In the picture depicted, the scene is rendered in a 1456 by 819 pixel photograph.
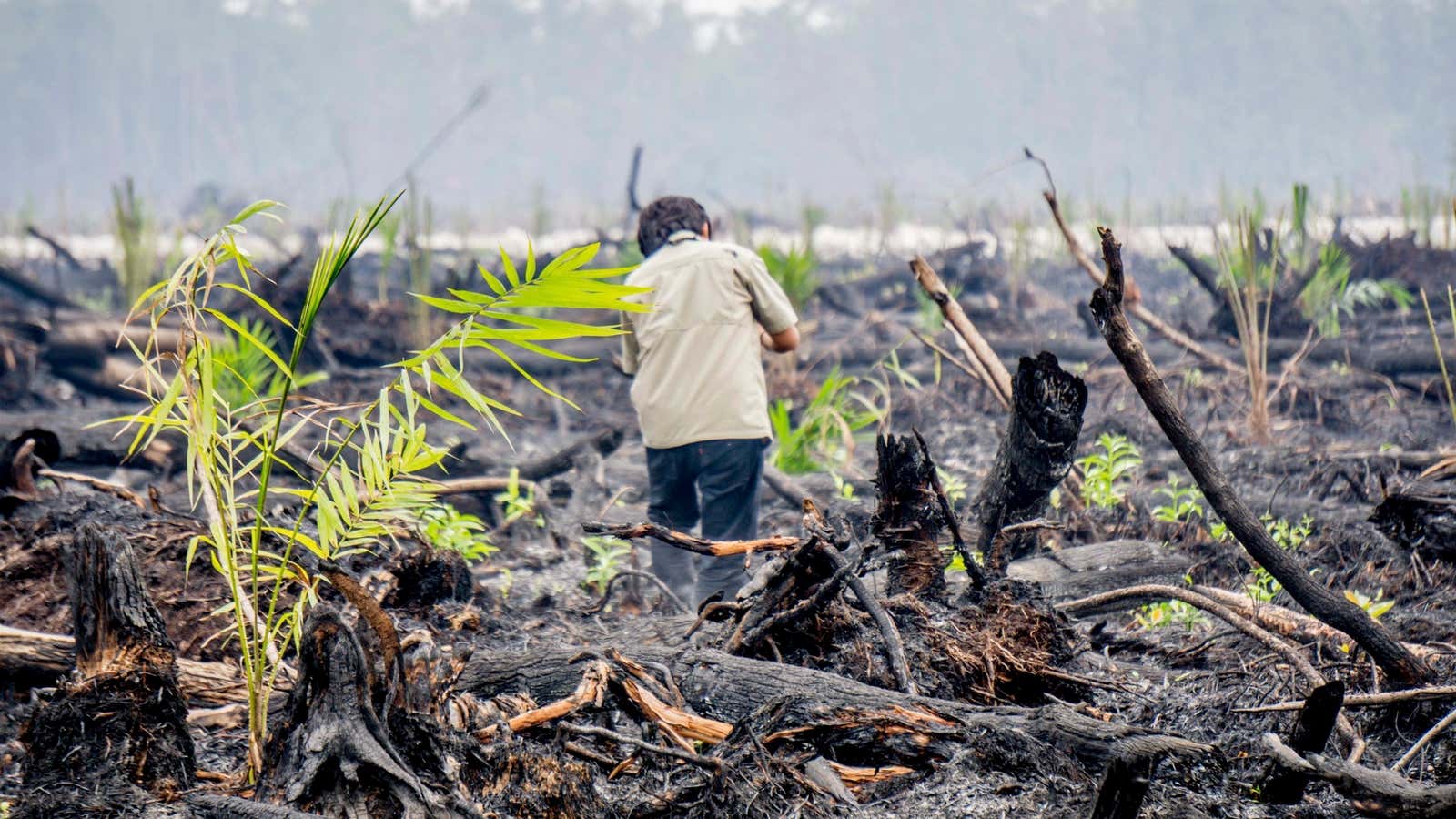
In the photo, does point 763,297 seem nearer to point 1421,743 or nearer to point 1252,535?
point 1252,535

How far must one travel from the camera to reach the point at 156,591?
2.65 meters

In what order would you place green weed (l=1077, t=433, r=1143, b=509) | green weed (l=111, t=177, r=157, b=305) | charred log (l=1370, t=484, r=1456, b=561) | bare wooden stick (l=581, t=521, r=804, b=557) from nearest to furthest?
bare wooden stick (l=581, t=521, r=804, b=557), charred log (l=1370, t=484, r=1456, b=561), green weed (l=1077, t=433, r=1143, b=509), green weed (l=111, t=177, r=157, b=305)

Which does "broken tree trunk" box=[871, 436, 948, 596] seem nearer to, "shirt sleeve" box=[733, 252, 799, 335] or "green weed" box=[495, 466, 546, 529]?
"shirt sleeve" box=[733, 252, 799, 335]

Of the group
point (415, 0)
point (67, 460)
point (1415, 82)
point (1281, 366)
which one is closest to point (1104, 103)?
point (1415, 82)

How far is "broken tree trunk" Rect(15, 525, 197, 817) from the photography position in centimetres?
176

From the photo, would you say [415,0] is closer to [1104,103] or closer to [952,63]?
[952,63]

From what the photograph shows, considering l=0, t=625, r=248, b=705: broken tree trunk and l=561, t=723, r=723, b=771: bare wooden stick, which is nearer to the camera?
l=561, t=723, r=723, b=771: bare wooden stick

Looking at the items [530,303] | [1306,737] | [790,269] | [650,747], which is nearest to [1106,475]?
[1306,737]

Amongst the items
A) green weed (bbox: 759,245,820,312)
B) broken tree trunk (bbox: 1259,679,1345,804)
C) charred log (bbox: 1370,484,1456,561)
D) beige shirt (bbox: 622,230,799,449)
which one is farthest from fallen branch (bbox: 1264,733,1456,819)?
green weed (bbox: 759,245,820,312)

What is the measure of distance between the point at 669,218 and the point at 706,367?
1.88 ft

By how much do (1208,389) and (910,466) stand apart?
4.66m

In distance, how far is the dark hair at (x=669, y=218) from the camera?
3613 millimetres

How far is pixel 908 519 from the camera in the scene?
2547 mm

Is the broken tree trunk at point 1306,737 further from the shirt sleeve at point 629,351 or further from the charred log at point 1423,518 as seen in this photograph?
the shirt sleeve at point 629,351
